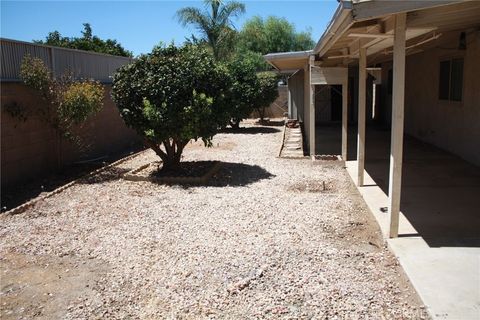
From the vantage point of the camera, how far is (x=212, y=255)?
5.02 m

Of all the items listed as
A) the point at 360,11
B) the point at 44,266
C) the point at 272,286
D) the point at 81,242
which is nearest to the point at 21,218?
the point at 81,242

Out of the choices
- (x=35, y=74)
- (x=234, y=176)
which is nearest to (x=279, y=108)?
(x=234, y=176)

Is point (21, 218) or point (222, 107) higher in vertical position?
point (222, 107)

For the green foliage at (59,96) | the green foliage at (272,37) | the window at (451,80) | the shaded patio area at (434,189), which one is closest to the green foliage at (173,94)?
the green foliage at (59,96)

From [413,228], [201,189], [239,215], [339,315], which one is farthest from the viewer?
[201,189]

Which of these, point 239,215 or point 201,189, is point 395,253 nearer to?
point 239,215

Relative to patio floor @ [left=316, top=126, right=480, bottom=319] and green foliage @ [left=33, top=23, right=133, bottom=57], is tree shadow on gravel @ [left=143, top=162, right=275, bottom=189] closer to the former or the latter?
patio floor @ [left=316, top=126, right=480, bottom=319]

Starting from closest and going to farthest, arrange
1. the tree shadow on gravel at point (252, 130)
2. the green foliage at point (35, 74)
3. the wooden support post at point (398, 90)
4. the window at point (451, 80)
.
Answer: the wooden support post at point (398, 90)
the green foliage at point (35, 74)
the window at point (451, 80)
the tree shadow on gravel at point (252, 130)

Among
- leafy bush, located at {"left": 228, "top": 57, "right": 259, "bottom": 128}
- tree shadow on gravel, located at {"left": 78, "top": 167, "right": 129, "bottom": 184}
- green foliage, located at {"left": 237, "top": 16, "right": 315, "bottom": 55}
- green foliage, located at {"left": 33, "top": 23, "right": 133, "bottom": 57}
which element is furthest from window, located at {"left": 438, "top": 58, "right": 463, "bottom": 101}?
green foliage, located at {"left": 237, "top": 16, "right": 315, "bottom": 55}

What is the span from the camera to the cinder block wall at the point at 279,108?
25.7 metres

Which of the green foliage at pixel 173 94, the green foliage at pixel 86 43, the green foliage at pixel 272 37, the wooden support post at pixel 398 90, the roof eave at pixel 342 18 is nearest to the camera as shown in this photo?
the roof eave at pixel 342 18

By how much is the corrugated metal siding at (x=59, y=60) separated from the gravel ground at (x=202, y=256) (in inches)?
98.6

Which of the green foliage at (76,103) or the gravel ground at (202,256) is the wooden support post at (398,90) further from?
the green foliage at (76,103)

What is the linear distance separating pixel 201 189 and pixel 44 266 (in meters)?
3.61
